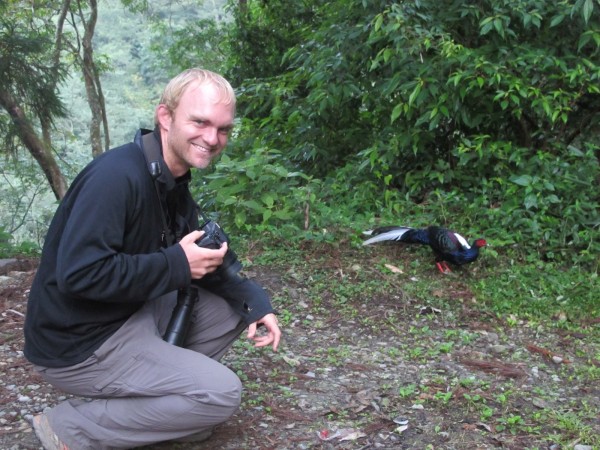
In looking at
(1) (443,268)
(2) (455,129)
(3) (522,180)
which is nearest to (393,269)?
(1) (443,268)

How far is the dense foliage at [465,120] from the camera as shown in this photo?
530 cm

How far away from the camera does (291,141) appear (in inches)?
297

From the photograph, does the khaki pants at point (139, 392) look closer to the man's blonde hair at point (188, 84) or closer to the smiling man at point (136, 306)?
the smiling man at point (136, 306)

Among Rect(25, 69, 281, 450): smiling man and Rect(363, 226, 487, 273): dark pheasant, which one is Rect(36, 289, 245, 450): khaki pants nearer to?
Rect(25, 69, 281, 450): smiling man

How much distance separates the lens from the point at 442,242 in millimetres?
4789

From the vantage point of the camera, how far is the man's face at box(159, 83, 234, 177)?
7.85 feet

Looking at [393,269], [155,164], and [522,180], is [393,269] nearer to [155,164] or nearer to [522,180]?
[522,180]

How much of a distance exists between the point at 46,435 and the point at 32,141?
8.25 metres

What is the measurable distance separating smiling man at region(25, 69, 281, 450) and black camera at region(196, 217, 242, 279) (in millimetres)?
32

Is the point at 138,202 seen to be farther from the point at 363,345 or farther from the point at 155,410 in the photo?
the point at 363,345

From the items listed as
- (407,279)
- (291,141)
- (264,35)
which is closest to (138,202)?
(407,279)

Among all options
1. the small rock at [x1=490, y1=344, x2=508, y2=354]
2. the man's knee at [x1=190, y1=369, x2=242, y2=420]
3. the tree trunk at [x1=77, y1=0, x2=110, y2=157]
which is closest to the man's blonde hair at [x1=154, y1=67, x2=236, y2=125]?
the man's knee at [x1=190, y1=369, x2=242, y2=420]

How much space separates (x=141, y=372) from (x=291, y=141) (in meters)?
5.39

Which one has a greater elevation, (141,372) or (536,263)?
(141,372)
